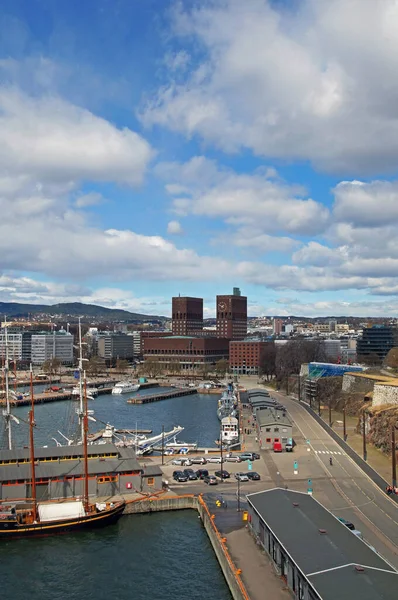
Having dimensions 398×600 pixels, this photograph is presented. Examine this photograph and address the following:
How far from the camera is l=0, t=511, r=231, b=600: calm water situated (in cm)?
2650

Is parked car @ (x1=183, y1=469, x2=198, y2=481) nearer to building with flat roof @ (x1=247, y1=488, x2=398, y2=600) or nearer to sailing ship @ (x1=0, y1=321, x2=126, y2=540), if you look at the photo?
sailing ship @ (x1=0, y1=321, x2=126, y2=540)

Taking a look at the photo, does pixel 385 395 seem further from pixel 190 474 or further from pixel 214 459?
pixel 190 474

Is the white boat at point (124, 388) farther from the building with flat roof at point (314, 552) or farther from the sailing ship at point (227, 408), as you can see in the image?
the building with flat roof at point (314, 552)

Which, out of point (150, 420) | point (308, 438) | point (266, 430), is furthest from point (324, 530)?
point (150, 420)

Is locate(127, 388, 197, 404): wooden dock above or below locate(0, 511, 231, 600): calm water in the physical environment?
below

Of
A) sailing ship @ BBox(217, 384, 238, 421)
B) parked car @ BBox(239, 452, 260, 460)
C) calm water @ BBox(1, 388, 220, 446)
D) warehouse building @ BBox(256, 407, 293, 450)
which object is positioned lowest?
calm water @ BBox(1, 388, 220, 446)

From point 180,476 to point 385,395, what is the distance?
2993cm

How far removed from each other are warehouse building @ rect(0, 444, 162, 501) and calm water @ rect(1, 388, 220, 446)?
21838 mm


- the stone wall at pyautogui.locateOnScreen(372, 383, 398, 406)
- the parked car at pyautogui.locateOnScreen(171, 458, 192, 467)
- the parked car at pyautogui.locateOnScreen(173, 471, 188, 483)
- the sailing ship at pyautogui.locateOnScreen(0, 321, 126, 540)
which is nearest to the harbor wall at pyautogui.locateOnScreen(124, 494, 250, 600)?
the sailing ship at pyautogui.locateOnScreen(0, 321, 126, 540)

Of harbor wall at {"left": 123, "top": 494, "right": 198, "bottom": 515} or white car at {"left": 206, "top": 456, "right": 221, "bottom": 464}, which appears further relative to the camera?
white car at {"left": 206, "top": 456, "right": 221, "bottom": 464}

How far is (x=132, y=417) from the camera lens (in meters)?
84.6

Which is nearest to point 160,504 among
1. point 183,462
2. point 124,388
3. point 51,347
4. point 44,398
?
point 183,462

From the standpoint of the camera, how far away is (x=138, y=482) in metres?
38.2

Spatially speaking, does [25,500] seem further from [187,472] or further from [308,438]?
[308,438]
